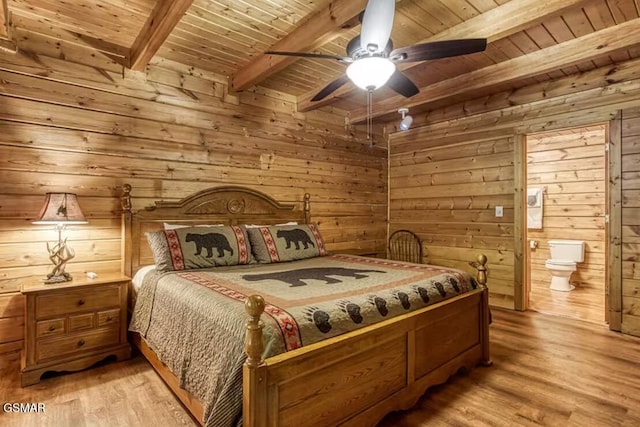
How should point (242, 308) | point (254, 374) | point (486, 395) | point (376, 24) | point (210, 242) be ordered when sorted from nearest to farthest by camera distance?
point (254, 374)
point (242, 308)
point (376, 24)
point (486, 395)
point (210, 242)

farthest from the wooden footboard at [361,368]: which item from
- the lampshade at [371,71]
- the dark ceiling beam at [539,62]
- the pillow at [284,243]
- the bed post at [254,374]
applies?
the dark ceiling beam at [539,62]

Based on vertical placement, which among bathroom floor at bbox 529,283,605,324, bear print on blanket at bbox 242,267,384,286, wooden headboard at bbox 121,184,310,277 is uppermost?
wooden headboard at bbox 121,184,310,277

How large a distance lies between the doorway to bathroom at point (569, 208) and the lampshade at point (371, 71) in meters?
3.47

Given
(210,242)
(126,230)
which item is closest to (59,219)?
(126,230)

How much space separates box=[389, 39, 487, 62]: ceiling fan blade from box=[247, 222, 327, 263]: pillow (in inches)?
72.6

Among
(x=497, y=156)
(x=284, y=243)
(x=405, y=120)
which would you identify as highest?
(x=405, y=120)

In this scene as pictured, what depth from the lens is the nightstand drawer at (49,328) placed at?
224 cm

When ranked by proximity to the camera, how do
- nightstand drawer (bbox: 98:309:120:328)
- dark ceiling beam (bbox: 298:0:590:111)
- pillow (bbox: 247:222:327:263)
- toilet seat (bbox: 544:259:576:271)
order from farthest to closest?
1. toilet seat (bbox: 544:259:576:271)
2. pillow (bbox: 247:222:327:263)
3. nightstand drawer (bbox: 98:309:120:328)
4. dark ceiling beam (bbox: 298:0:590:111)

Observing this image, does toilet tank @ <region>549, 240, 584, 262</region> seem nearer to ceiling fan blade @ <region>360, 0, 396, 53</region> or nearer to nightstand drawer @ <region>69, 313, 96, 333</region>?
ceiling fan blade @ <region>360, 0, 396, 53</region>

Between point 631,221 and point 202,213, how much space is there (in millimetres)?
3997

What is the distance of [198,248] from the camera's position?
2699mm

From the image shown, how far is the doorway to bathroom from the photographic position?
480 cm

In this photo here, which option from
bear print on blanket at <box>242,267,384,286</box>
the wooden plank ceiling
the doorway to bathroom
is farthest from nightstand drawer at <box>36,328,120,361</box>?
the doorway to bathroom

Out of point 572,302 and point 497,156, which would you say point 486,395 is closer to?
point 497,156
